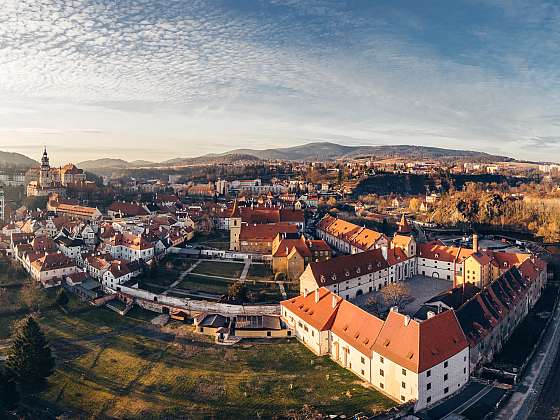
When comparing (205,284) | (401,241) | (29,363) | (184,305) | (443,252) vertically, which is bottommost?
(29,363)

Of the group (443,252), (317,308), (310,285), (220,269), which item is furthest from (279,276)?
(443,252)

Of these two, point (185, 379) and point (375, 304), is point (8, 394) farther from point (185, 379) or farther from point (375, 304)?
point (375, 304)

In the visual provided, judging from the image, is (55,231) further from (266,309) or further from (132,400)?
(132,400)

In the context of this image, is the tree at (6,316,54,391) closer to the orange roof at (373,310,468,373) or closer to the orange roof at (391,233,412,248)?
the orange roof at (373,310,468,373)

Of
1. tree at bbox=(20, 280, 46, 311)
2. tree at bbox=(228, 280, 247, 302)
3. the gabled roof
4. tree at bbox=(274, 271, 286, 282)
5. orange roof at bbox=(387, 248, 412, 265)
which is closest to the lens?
the gabled roof

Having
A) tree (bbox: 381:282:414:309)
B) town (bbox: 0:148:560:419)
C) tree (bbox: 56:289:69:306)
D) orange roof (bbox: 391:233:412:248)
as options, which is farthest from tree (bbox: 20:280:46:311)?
orange roof (bbox: 391:233:412:248)

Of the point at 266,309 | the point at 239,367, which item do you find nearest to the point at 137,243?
the point at 266,309

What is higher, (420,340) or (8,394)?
(420,340)
